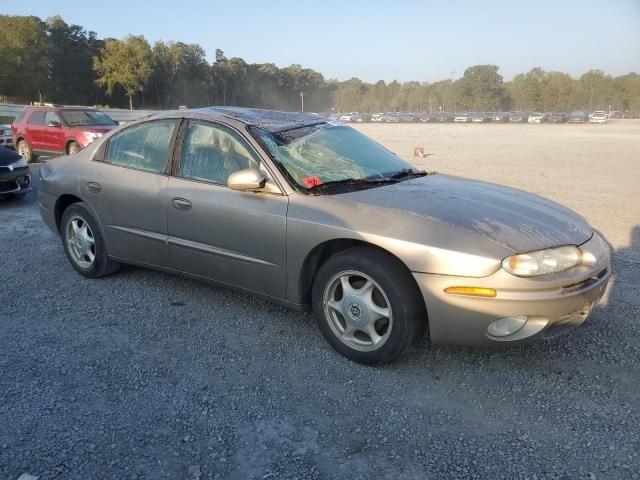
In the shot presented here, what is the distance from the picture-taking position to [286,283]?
3334 millimetres

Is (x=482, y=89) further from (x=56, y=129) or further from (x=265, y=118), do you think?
(x=265, y=118)

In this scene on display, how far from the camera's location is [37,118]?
13.9 m

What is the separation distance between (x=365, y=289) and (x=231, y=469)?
126cm

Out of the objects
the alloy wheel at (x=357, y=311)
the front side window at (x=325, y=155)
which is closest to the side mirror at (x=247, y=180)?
the front side window at (x=325, y=155)

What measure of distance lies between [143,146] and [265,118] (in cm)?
105

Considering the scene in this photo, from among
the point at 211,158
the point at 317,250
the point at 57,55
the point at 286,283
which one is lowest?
the point at 286,283

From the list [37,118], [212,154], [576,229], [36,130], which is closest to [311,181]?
[212,154]

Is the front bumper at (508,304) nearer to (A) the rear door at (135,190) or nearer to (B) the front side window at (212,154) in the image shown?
(B) the front side window at (212,154)

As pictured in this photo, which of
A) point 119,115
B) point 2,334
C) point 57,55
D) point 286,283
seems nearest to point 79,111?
point 2,334

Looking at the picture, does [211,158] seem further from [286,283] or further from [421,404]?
[421,404]

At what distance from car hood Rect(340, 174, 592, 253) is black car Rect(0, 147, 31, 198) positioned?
7266mm

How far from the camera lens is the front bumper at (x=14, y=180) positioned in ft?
27.1

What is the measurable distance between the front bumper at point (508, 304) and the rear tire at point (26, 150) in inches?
568

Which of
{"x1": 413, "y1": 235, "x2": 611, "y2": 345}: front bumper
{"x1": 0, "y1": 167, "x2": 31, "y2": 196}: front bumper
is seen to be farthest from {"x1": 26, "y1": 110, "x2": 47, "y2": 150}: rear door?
{"x1": 413, "y1": 235, "x2": 611, "y2": 345}: front bumper
